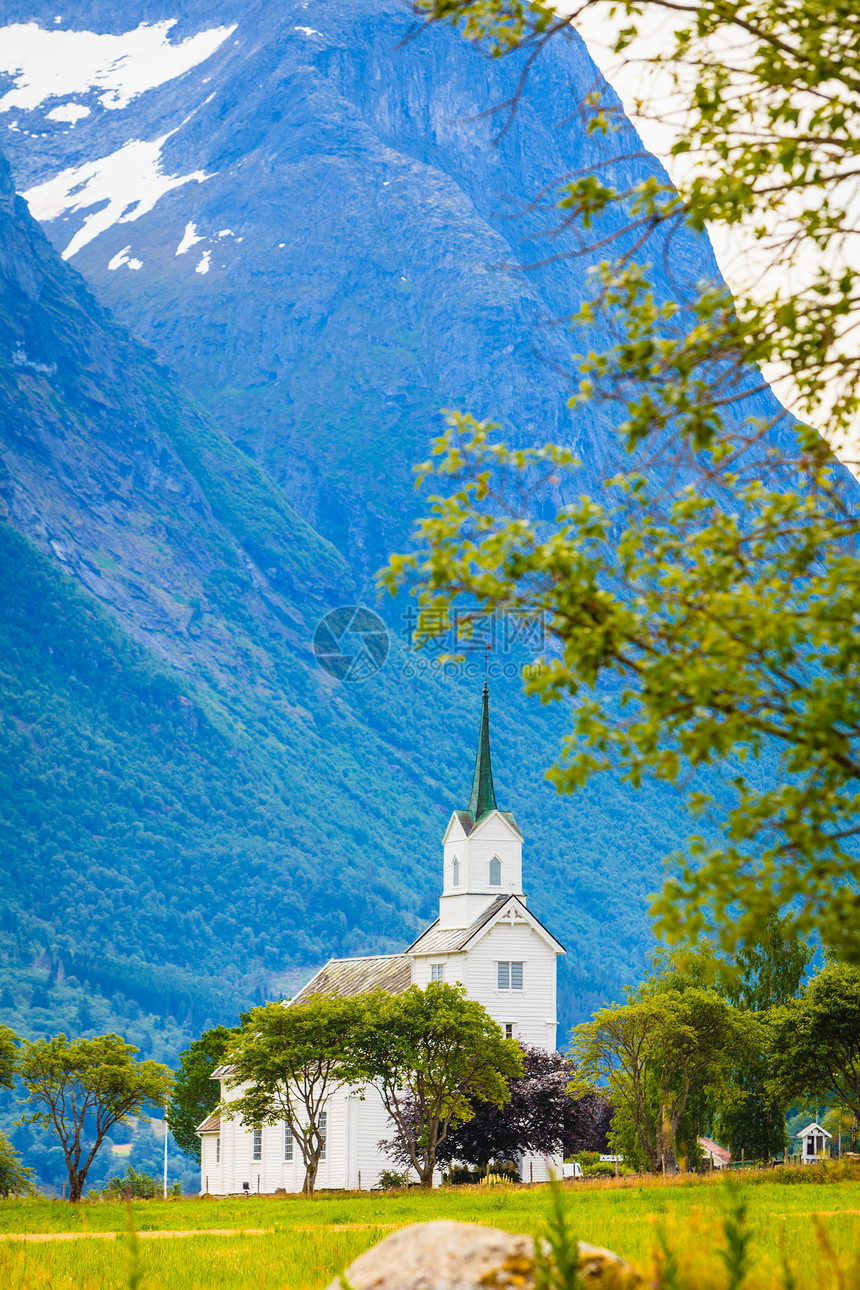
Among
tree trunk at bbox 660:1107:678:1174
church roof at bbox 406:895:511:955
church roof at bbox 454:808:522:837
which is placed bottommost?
tree trunk at bbox 660:1107:678:1174

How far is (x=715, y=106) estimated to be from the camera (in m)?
10.2

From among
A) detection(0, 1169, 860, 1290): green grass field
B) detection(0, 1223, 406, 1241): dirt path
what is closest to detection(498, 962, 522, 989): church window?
detection(0, 1169, 860, 1290): green grass field

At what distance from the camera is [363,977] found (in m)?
77.2

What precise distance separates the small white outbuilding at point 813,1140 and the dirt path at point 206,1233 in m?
105

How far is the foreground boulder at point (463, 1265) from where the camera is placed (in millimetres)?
8492

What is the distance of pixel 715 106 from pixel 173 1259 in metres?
16.8

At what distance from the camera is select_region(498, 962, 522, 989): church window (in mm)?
73312

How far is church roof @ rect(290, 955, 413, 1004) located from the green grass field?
99.1 feet

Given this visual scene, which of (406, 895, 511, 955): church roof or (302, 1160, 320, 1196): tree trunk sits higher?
(406, 895, 511, 955): church roof

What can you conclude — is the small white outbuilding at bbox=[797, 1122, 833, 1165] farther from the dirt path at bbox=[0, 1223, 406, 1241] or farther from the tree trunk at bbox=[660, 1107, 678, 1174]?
the dirt path at bbox=[0, 1223, 406, 1241]

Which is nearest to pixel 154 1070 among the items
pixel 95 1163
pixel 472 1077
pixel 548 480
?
pixel 472 1077

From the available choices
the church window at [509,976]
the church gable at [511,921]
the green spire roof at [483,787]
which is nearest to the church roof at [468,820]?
the green spire roof at [483,787]

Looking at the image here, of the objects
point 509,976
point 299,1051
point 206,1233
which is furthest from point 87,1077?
point 509,976

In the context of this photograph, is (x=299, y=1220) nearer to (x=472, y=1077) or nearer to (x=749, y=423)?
(x=472, y=1077)
